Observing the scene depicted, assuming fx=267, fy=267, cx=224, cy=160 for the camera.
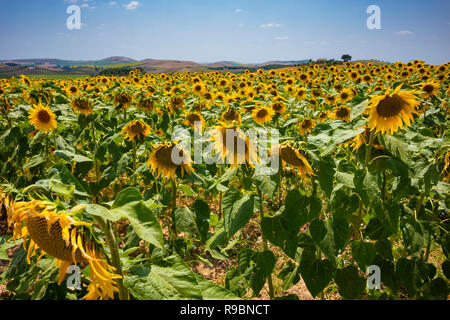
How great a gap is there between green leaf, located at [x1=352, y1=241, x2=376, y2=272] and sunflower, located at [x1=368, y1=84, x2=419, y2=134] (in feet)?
2.42

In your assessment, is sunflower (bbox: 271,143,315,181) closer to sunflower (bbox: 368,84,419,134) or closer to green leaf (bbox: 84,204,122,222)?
sunflower (bbox: 368,84,419,134)

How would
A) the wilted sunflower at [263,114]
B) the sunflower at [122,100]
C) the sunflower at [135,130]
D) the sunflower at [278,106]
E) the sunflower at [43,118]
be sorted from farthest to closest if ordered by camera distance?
1. the sunflower at [278,106]
2. the wilted sunflower at [263,114]
3. the sunflower at [122,100]
4. the sunflower at [43,118]
5. the sunflower at [135,130]

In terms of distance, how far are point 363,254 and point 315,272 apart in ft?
1.10

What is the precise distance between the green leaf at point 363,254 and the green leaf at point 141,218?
136 cm

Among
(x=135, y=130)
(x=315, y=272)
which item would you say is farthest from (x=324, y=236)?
(x=135, y=130)

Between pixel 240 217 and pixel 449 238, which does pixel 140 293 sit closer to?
pixel 240 217

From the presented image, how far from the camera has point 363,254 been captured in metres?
1.70

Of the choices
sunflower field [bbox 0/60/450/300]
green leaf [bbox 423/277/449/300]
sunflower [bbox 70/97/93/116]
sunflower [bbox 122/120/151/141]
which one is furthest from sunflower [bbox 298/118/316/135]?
sunflower [bbox 70/97/93/116]

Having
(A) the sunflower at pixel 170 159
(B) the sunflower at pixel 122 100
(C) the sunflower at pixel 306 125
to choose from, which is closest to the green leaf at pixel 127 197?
(A) the sunflower at pixel 170 159

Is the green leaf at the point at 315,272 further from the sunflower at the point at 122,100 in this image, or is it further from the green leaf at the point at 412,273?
the sunflower at the point at 122,100

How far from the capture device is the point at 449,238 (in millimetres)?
1859

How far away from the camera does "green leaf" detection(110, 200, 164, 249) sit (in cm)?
94

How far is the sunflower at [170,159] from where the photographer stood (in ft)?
6.29

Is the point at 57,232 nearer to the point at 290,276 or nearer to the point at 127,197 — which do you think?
the point at 127,197
